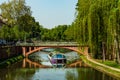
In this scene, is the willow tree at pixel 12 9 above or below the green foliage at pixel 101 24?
above

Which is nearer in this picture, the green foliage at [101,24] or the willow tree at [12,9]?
the green foliage at [101,24]

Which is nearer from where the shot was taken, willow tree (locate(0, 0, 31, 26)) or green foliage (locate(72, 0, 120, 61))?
green foliage (locate(72, 0, 120, 61))

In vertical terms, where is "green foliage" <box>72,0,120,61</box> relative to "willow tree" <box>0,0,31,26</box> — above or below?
below

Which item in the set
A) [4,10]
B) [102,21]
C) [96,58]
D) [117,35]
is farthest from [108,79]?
[4,10]

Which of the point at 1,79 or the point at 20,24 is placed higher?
the point at 20,24

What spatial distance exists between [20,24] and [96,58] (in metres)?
30.5

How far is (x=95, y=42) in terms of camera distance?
5084cm

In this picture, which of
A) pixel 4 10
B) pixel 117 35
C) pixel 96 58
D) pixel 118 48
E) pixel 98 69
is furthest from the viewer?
pixel 4 10

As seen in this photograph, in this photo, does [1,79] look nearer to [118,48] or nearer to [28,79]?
[28,79]

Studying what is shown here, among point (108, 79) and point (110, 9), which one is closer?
point (108, 79)

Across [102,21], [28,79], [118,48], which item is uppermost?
[102,21]

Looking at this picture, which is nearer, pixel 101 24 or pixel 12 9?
pixel 101 24

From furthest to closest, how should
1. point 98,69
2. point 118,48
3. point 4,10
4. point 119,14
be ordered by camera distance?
point 4,10 → point 98,69 → point 118,48 → point 119,14

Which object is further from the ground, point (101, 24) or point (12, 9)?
point (12, 9)
